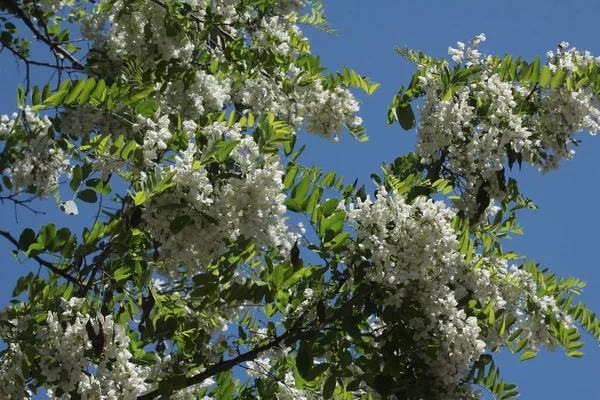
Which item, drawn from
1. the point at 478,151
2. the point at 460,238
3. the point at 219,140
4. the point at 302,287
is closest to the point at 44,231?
the point at 219,140

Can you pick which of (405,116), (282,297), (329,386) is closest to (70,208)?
(282,297)

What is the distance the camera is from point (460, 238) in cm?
395

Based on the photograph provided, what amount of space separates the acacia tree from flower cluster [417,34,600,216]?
0.5 inches

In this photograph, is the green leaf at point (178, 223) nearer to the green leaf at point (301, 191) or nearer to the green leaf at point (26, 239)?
the green leaf at point (301, 191)

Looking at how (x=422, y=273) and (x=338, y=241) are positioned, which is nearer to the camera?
(x=422, y=273)

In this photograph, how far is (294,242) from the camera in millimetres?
4508

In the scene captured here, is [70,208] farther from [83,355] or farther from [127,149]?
[83,355]

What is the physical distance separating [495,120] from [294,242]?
3.93 ft

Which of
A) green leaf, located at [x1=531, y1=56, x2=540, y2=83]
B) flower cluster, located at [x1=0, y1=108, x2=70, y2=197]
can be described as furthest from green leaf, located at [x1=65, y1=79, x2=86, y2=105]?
flower cluster, located at [x1=0, y1=108, x2=70, y2=197]

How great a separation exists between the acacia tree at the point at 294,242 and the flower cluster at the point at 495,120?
11 millimetres

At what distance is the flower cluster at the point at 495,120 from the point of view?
455 cm

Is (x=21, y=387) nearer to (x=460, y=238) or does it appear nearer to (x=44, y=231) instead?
(x=44, y=231)

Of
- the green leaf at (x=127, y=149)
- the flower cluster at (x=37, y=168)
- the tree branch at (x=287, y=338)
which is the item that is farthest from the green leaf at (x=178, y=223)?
the flower cluster at (x=37, y=168)

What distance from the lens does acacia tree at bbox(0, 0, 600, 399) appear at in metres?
3.66
